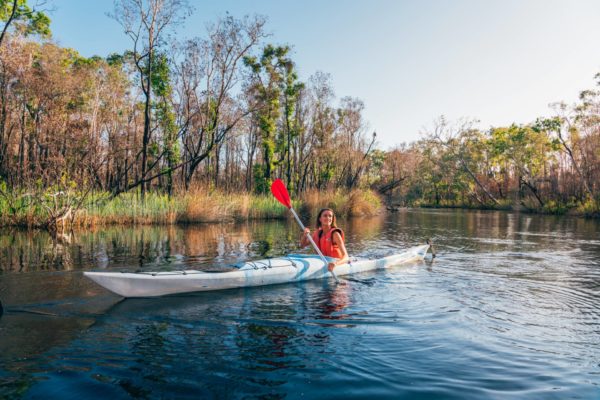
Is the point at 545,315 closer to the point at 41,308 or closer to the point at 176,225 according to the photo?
the point at 41,308

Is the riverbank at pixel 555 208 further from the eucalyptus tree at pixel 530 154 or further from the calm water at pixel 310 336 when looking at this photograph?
the calm water at pixel 310 336

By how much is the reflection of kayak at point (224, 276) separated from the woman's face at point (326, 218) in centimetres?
58

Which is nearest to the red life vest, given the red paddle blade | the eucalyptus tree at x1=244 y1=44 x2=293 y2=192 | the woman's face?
the woman's face

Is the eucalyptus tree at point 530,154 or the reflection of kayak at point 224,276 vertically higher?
the eucalyptus tree at point 530,154

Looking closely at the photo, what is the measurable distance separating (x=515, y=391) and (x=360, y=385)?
109cm

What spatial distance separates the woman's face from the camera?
6.95m

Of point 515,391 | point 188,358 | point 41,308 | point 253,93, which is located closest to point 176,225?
point 253,93

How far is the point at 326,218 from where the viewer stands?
6.98 m

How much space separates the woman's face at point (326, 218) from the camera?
6949mm

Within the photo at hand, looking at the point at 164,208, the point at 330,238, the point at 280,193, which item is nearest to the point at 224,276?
the point at 330,238

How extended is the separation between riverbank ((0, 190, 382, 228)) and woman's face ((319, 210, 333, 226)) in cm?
877

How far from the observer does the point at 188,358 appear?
11.8ft

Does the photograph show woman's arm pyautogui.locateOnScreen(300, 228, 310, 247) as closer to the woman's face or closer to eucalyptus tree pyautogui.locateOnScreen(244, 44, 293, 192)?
the woman's face

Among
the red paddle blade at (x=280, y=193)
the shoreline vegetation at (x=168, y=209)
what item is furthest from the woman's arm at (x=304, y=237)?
the shoreline vegetation at (x=168, y=209)
